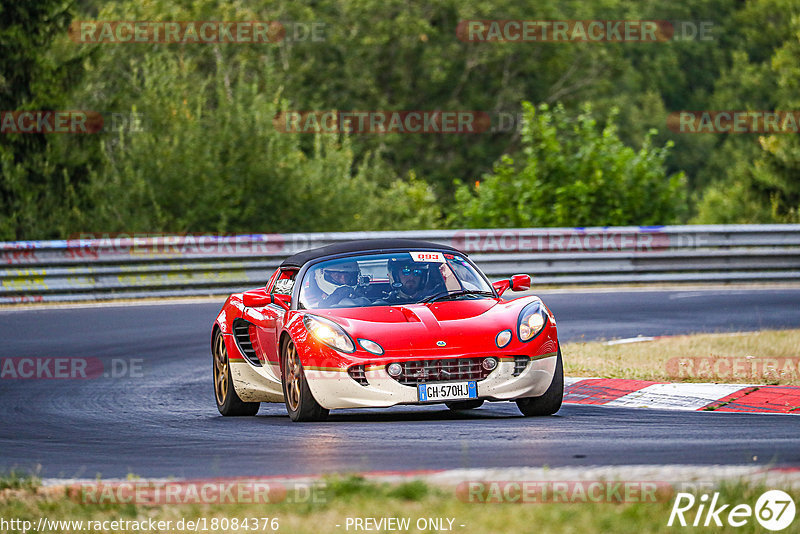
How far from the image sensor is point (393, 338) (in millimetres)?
9133

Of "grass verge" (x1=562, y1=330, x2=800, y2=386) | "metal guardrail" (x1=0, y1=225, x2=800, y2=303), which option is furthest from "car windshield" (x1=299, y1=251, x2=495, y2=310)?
"metal guardrail" (x1=0, y1=225, x2=800, y2=303)

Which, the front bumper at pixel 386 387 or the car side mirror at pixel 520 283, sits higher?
the car side mirror at pixel 520 283

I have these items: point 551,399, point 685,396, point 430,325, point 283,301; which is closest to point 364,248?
point 283,301

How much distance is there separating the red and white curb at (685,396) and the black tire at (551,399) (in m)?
0.99

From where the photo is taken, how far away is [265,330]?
10.5 meters

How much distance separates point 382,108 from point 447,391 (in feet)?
153

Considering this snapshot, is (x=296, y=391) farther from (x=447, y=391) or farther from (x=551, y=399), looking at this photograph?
(x=551, y=399)

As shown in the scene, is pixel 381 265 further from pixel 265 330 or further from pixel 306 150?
pixel 306 150

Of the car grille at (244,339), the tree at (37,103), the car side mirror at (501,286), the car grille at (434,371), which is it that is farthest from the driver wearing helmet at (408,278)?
the tree at (37,103)

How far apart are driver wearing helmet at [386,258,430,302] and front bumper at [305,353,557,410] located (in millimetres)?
1123

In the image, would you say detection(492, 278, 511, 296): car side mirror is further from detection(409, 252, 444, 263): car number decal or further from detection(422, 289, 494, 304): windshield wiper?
detection(409, 252, 444, 263): car number decal

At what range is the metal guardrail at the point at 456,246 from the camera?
21000mm

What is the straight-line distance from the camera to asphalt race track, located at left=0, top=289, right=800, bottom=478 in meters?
7.18

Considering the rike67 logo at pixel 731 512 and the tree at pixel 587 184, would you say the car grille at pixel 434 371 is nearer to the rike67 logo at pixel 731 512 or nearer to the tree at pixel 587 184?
the rike67 logo at pixel 731 512
